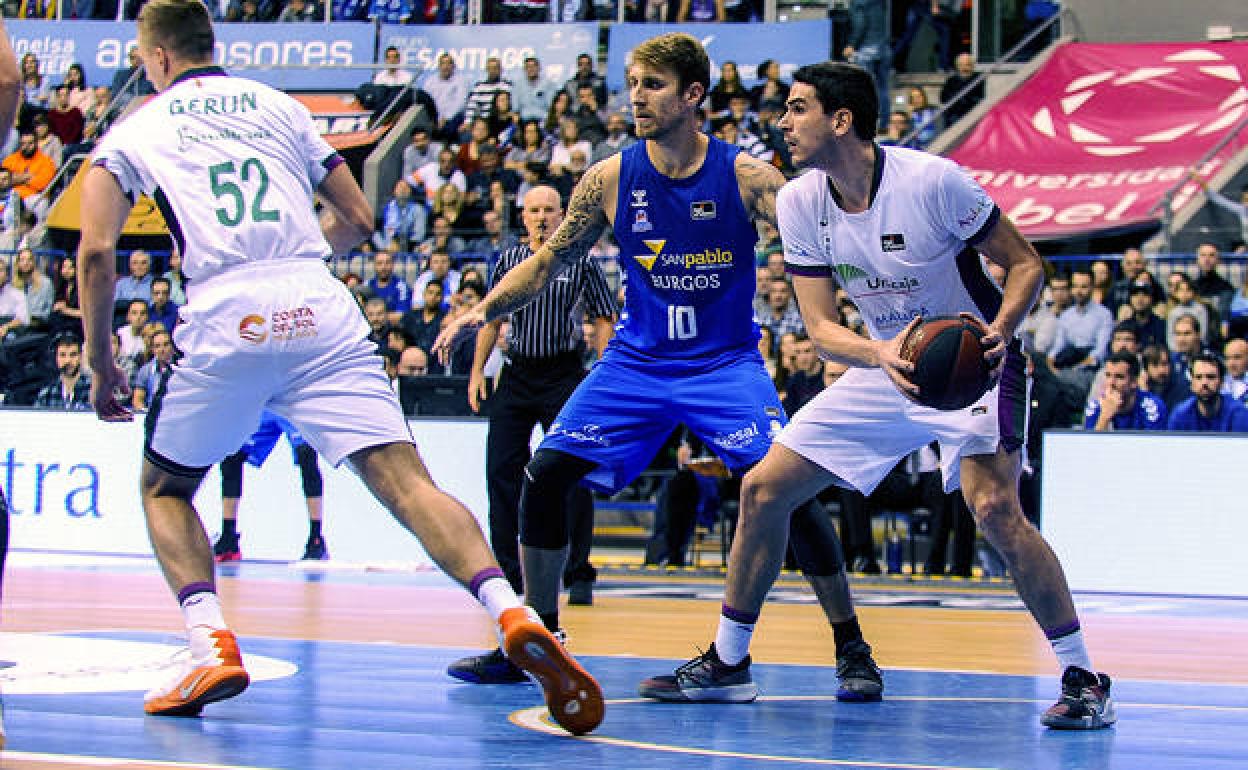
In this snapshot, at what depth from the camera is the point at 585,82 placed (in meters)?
20.2

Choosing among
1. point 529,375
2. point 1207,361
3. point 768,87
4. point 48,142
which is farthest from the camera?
point 48,142

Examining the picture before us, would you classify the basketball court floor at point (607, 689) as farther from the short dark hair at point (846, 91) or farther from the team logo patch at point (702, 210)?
the short dark hair at point (846, 91)

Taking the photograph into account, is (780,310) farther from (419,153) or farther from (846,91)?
(846,91)

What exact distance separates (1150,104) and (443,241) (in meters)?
7.99

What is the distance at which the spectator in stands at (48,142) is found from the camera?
21.7m

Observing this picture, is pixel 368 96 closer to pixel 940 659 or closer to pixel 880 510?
pixel 880 510

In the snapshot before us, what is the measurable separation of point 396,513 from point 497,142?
15.6 meters

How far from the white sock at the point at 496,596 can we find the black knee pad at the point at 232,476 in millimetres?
7742

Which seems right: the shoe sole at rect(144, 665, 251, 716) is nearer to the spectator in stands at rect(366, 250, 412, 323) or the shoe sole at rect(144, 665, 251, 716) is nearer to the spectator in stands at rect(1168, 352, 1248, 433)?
the spectator in stands at rect(1168, 352, 1248, 433)

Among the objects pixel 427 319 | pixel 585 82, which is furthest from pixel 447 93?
pixel 427 319

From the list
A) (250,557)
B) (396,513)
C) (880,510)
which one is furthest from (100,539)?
(396,513)

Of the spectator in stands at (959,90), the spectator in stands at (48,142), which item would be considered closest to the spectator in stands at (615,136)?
the spectator in stands at (959,90)

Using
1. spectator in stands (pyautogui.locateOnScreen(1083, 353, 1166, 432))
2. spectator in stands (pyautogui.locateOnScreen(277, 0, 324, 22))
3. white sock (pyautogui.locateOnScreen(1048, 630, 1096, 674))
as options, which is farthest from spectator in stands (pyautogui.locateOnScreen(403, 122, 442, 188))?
white sock (pyautogui.locateOnScreen(1048, 630, 1096, 674))

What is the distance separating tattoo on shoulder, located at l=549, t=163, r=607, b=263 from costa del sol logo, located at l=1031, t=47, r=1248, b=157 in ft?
43.8
